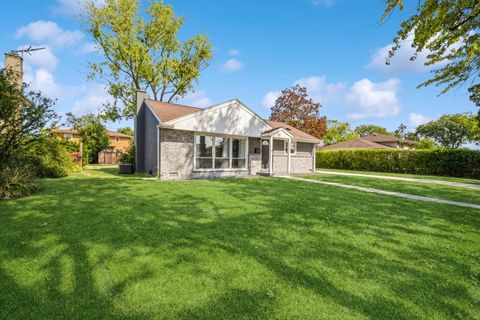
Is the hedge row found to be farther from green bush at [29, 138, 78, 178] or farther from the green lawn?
green bush at [29, 138, 78, 178]

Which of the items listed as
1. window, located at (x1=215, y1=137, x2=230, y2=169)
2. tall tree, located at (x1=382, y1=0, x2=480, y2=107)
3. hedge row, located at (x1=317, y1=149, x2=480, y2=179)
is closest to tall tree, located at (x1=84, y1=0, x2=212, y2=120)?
window, located at (x1=215, y1=137, x2=230, y2=169)

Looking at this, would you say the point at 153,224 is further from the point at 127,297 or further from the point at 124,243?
the point at 127,297

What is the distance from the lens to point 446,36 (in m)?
5.30

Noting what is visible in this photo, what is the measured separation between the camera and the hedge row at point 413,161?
1788 cm

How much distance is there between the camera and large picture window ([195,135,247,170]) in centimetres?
1411

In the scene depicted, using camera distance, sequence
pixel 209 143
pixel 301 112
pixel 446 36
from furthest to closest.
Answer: pixel 301 112 → pixel 209 143 → pixel 446 36

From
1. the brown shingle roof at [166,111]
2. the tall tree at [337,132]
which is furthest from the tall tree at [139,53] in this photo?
the tall tree at [337,132]

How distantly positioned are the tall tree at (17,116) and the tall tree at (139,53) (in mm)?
17113

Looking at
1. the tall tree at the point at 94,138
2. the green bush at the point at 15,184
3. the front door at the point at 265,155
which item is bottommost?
the green bush at the point at 15,184

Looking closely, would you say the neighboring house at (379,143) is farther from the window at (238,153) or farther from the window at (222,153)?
the window at (222,153)

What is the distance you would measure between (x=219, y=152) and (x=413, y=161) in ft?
58.2

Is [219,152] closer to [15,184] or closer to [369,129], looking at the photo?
[15,184]

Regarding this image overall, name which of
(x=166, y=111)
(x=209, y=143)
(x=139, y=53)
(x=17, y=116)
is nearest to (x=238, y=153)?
(x=209, y=143)

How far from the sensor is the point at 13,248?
368 cm
